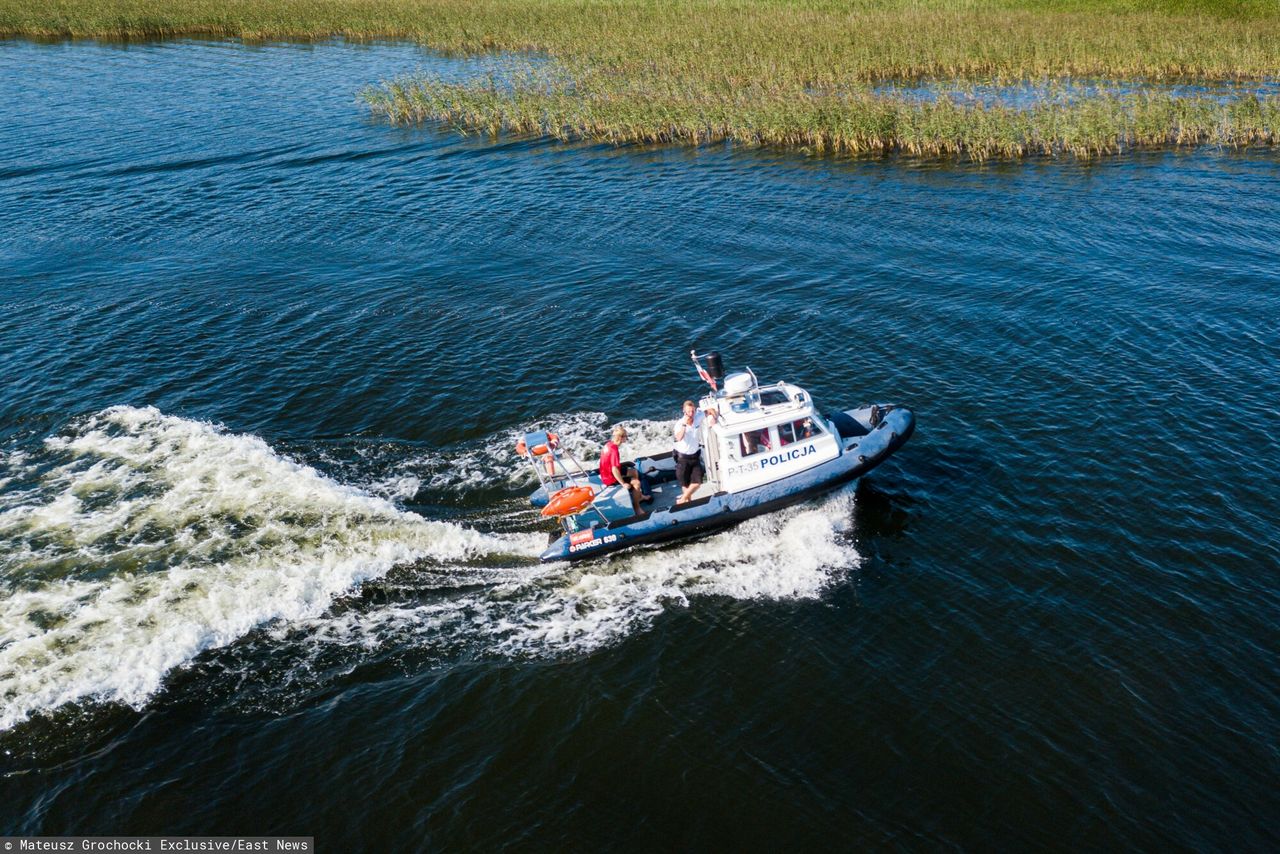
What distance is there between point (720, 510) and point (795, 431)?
2.31 m

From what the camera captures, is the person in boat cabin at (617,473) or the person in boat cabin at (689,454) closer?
the person in boat cabin at (689,454)

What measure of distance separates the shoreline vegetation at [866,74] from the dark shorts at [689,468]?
27462 millimetres

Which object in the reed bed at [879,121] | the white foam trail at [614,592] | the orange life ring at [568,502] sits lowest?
the white foam trail at [614,592]

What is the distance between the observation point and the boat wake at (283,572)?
1673cm

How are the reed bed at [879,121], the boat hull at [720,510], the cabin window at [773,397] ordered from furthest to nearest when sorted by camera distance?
1. the reed bed at [879,121]
2. the cabin window at [773,397]
3. the boat hull at [720,510]

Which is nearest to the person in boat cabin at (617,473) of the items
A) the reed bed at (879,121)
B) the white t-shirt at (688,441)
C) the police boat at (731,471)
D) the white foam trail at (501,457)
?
the police boat at (731,471)

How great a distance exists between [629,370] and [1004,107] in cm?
2560

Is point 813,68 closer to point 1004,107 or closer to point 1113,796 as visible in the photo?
point 1004,107

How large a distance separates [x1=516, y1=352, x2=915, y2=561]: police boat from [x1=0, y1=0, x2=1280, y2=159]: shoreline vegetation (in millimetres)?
26083

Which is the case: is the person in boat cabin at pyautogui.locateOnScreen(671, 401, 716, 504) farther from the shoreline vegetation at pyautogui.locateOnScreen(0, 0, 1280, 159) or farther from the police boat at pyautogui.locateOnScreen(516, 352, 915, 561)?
the shoreline vegetation at pyautogui.locateOnScreen(0, 0, 1280, 159)

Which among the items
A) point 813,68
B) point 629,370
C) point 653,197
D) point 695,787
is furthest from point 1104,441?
point 813,68

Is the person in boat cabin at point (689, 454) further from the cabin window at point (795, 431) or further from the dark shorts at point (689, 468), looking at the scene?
the cabin window at point (795, 431)

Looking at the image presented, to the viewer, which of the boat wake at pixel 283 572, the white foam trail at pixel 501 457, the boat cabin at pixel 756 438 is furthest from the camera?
the white foam trail at pixel 501 457

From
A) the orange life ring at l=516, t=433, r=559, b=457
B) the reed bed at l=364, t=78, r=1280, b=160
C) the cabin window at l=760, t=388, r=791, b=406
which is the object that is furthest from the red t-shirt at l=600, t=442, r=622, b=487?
the reed bed at l=364, t=78, r=1280, b=160
